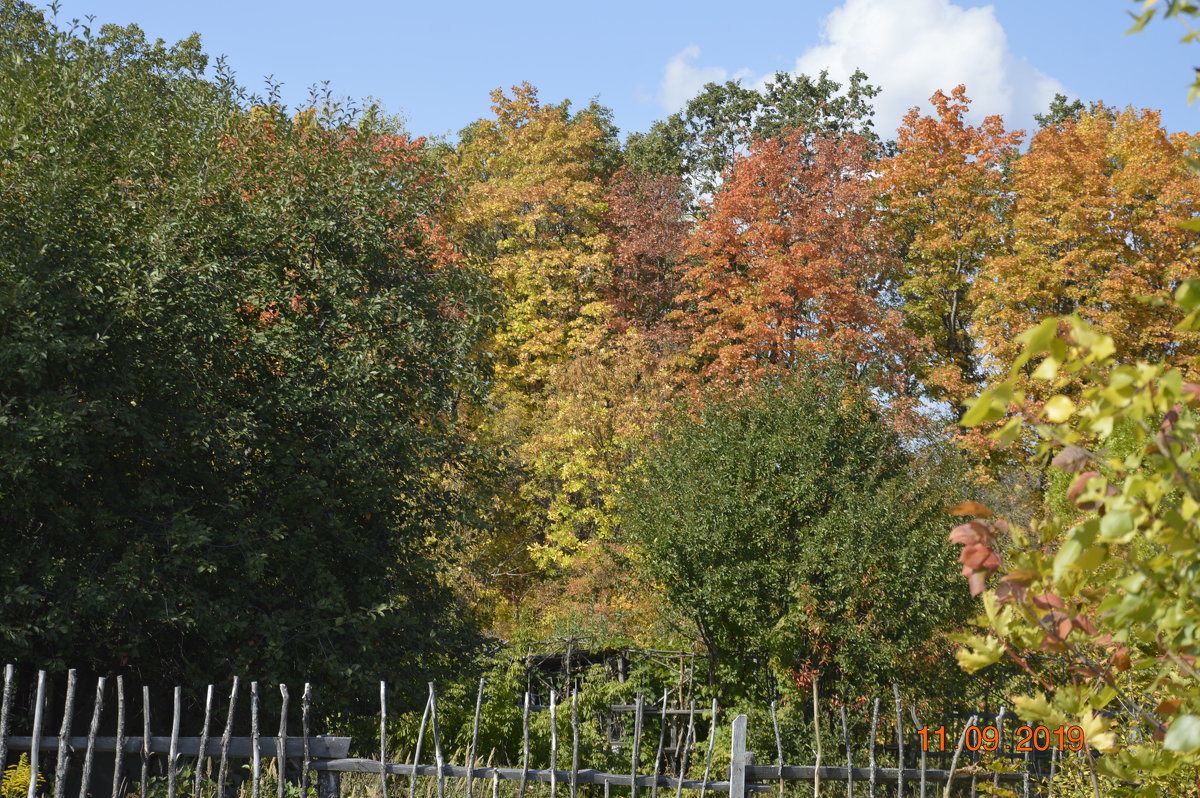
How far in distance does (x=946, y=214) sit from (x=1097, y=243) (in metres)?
3.55

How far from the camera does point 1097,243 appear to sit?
74.3ft

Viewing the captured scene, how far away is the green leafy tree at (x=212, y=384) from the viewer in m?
9.05

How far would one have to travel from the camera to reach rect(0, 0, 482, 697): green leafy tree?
356 inches

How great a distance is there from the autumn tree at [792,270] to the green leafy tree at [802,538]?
807 cm

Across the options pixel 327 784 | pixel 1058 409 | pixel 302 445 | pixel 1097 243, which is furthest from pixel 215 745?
pixel 1097 243

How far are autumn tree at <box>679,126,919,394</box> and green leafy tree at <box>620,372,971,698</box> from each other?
807 cm

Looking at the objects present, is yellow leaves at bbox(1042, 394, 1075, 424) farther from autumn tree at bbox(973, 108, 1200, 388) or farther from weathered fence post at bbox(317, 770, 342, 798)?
autumn tree at bbox(973, 108, 1200, 388)

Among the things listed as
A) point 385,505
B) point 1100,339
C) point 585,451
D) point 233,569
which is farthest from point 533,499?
point 1100,339

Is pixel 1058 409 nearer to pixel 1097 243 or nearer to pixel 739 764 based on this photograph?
pixel 739 764

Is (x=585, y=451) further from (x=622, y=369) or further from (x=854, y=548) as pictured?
(x=854, y=548)

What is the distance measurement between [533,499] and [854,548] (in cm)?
1106

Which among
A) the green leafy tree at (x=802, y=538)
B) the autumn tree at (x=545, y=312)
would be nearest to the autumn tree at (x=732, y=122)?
the autumn tree at (x=545, y=312)

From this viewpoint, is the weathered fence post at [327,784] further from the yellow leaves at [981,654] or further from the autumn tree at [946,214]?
the autumn tree at [946,214]

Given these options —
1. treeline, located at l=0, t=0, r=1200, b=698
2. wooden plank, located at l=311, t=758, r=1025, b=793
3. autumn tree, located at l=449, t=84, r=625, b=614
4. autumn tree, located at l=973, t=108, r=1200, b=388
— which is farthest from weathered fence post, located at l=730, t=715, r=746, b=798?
autumn tree, located at l=973, t=108, r=1200, b=388
